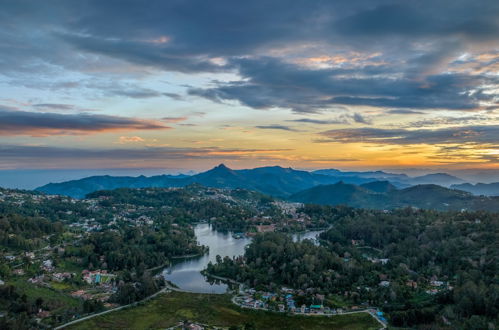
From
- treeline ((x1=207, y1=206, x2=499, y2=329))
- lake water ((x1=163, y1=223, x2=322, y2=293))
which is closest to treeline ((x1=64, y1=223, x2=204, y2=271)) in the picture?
lake water ((x1=163, y1=223, x2=322, y2=293))

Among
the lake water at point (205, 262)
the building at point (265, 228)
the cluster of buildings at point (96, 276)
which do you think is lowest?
the lake water at point (205, 262)

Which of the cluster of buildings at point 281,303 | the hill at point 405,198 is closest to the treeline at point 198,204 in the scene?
the hill at point 405,198

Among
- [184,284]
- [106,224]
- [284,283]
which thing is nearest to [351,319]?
[284,283]

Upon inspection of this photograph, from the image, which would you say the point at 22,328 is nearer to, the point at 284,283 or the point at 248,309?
the point at 248,309

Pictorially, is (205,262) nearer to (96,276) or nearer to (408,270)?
(96,276)

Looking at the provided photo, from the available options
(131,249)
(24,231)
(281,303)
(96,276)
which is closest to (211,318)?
(281,303)

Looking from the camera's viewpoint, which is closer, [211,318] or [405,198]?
[211,318]

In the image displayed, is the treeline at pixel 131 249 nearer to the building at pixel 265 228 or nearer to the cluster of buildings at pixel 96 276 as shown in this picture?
the cluster of buildings at pixel 96 276
